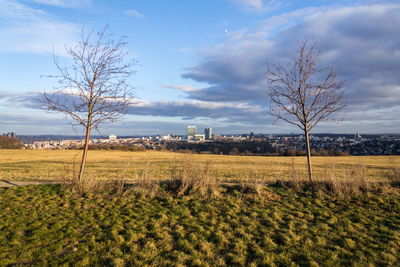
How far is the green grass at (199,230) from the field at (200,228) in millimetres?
20

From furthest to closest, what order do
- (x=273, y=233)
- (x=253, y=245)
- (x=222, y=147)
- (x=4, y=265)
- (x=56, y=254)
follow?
(x=222, y=147)
(x=273, y=233)
(x=253, y=245)
(x=56, y=254)
(x=4, y=265)

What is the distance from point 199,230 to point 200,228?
11 centimetres

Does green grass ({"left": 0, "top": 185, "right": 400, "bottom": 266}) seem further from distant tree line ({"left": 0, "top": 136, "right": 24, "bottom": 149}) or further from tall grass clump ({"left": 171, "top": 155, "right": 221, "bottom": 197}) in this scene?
distant tree line ({"left": 0, "top": 136, "right": 24, "bottom": 149})

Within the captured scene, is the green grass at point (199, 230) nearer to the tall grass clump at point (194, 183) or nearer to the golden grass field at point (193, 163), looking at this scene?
the tall grass clump at point (194, 183)

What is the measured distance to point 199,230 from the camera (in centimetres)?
647

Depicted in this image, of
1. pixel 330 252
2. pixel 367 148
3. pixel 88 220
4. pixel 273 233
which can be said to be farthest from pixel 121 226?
pixel 367 148

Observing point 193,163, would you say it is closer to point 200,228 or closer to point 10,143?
point 200,228

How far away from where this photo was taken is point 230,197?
9.22 metres

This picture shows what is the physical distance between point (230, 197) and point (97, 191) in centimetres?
500

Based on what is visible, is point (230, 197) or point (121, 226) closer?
point (121, 226)

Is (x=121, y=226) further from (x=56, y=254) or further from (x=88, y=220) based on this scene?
(x=56, y=254)

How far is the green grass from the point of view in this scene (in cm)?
514

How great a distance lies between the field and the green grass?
2 centimetres

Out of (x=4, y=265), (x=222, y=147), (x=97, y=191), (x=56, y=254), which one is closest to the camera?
(x=4, y=265)
